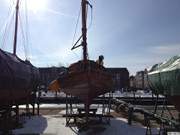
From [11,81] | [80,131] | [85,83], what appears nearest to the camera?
[80,131]

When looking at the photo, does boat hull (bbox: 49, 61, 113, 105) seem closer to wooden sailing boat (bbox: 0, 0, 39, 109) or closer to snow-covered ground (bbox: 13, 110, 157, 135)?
snow-covered ground (bbox: 13, 110, 157, 135)

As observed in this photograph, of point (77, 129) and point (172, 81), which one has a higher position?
point (172, 81)

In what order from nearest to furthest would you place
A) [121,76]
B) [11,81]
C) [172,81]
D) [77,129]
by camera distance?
[172,81] → [77,129] → [11,81] → [121,76]

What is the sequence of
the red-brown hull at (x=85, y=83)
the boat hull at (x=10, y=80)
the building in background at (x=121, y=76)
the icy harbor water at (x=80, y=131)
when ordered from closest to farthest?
the icy harbor water at (x=80, y=131) < the boat hull at (x=10, y=80) < the red-brown hull at (x=85, y=83) < the building in background at (x=121, y=76)

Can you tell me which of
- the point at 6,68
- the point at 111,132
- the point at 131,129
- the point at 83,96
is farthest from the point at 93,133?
the point at 6,68

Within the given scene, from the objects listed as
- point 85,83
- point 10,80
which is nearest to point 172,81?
point 85,83

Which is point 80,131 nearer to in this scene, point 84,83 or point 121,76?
point 84,83

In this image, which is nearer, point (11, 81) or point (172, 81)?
point (172, 81)

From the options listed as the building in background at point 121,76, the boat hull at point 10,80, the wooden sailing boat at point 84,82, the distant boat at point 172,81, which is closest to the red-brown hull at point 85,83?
the wooden sailing boat at point 84,82

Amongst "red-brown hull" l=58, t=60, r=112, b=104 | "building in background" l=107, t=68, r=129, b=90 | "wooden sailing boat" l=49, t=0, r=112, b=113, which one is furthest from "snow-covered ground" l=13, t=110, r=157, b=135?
"building in background" l=107, t=68, r=129, b=90

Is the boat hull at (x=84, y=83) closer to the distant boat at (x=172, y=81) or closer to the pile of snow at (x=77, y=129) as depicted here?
the pile of snow at (x=77, y=129)

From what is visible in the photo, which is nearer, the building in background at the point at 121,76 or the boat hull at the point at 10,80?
the boat hull at the point at 10,80

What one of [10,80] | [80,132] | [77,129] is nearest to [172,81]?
[80,132]

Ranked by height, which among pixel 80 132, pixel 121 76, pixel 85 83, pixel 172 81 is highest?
pixel 121 76
